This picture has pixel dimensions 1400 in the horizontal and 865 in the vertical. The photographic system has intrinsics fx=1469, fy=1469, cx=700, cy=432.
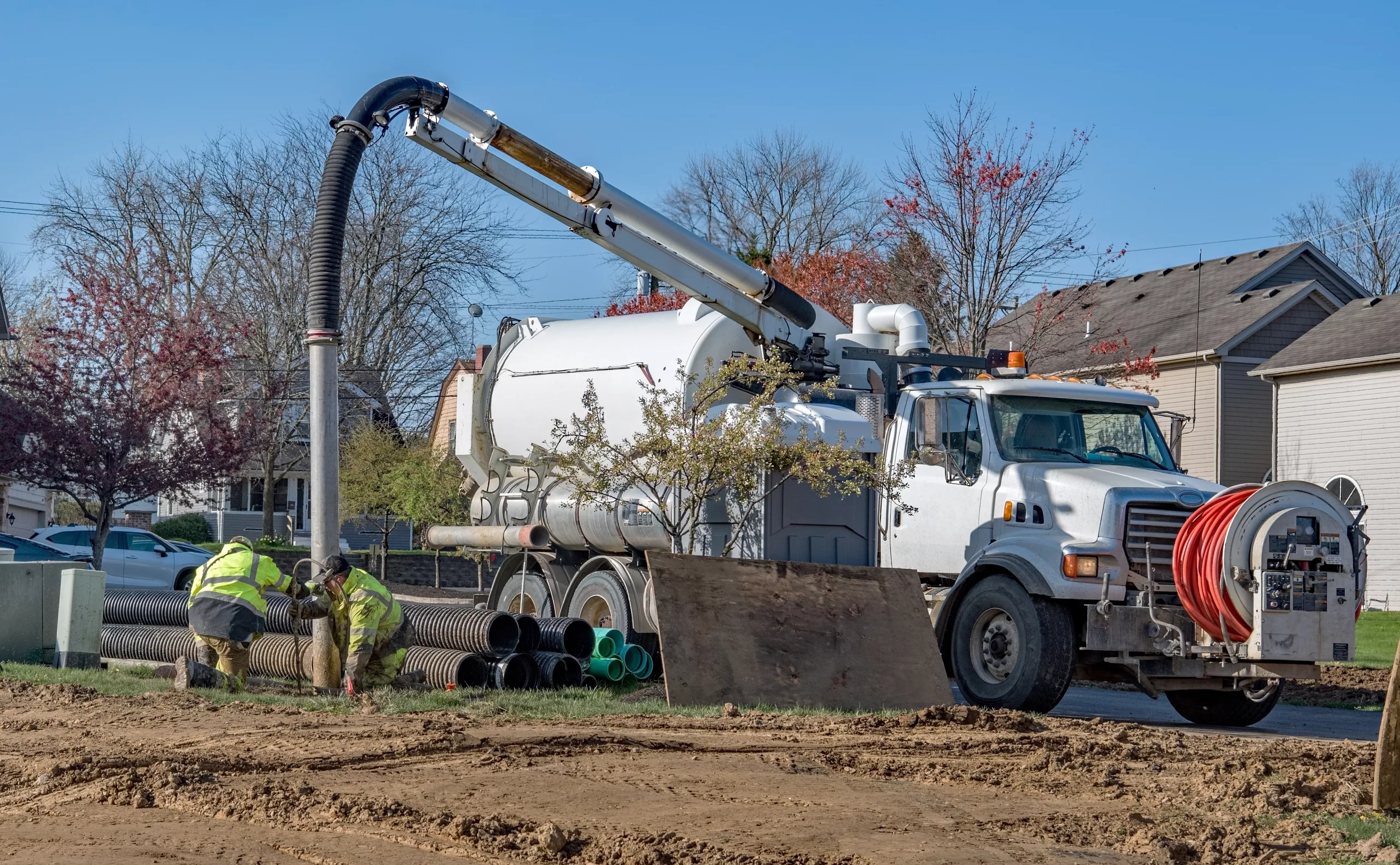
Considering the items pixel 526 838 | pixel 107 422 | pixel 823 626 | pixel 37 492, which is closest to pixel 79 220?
pixel 37 492

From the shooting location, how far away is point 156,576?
26.8 meters

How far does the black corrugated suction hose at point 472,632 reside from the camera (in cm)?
1298

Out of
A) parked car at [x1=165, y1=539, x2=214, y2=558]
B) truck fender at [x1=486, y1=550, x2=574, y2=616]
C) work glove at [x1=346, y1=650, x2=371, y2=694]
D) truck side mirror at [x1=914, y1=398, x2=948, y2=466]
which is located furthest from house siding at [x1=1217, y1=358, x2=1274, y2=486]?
work glove at [x1=346, y1=650, x2=371, y2=694]

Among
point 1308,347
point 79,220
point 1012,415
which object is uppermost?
point 79,220

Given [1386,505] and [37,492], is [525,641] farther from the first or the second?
[37,492]

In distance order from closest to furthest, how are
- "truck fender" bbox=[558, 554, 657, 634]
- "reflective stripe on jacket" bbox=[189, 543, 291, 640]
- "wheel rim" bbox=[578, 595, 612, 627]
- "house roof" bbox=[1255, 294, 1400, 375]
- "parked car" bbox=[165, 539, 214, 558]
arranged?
"reflective stripe on jacket" bbox=[189, 543, 291, 640] < "truck fender" bbox=[558, 554, 657, 634] < "wheel rim" bbox=[578, 595, 612, 627] < "house roof" bbox=[1255, 294, 1400, 375] < "parked car" bbox=[165, 539, 214, 558]

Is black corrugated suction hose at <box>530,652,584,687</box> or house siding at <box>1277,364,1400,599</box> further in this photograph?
house siding at <box>1277,364,1400,599</box>

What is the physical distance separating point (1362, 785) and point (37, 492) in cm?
4790

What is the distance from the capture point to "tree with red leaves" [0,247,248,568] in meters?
26.1

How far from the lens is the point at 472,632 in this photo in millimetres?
13023

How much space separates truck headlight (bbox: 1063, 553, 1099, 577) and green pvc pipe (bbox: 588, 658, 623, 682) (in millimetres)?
4288

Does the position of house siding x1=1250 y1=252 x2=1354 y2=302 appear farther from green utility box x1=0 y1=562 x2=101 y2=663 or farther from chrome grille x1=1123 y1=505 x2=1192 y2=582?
green utility box x1=0 y1=562 x2=101 y2=663

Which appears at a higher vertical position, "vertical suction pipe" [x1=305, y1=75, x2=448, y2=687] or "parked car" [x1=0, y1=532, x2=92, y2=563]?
"vertical suction pipe" [x1=305, y1=75, x2=448, y2=687]

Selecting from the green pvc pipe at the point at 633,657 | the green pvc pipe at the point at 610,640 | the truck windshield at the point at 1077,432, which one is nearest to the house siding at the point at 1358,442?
the truck windshield at the point at 1077,432
